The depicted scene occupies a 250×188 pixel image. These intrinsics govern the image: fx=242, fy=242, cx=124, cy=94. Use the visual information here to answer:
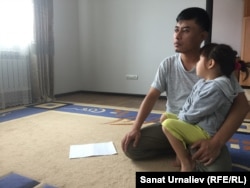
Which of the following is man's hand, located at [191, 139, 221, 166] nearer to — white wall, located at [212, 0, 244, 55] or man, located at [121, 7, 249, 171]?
man, located at [121, 7, 249, 171]

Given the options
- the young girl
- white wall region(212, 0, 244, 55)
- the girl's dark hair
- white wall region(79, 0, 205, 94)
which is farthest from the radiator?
white wall region(212, 0, 244, 55)

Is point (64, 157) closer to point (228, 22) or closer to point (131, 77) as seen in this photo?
point (131, 77)

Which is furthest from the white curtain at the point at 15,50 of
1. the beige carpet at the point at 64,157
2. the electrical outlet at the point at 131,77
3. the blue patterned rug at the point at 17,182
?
the blue patterned rug at the point at 17,182

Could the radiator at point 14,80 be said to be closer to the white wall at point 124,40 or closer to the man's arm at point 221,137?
the white wall at point 124,40

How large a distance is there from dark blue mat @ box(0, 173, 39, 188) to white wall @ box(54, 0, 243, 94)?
250cm

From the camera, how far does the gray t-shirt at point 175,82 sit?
3.99 ft

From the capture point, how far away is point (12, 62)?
2805 mm

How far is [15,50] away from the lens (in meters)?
2.83

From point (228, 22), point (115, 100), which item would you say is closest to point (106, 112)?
point (115, 100)

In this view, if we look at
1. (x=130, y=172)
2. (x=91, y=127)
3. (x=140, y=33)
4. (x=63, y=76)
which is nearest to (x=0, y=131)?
(x=91, y=127)

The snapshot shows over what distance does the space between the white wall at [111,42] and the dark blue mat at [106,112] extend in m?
0.96

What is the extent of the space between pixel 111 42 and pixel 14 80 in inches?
58.3

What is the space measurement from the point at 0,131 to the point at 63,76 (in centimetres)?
188

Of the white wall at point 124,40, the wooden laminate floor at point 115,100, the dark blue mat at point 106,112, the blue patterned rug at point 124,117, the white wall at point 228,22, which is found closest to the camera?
the blue patterned rug at point 124,117
